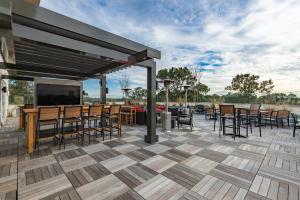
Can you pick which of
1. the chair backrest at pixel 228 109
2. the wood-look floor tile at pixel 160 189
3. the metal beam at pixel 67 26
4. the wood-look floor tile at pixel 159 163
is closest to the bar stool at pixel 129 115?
the metal beam at pixel 67 26

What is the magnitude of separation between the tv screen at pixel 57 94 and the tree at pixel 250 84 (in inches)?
612

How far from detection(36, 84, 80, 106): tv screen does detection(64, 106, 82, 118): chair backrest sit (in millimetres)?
2166

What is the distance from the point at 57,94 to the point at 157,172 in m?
5.07

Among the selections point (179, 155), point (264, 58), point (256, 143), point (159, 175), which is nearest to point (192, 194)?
point (159, 175)

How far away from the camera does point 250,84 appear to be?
49.6ft

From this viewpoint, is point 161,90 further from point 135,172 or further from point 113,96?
point 135,172

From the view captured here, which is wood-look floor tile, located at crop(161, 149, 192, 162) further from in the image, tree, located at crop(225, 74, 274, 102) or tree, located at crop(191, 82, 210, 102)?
tree, located at crop(225, 74, 274, 102)

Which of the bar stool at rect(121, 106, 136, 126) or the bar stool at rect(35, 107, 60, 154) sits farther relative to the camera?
the bar stool at rect(121, 106, 136, 126)

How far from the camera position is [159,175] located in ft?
8.00

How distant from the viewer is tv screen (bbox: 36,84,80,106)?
5.19 metres

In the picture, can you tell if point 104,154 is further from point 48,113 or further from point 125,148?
point 48,113

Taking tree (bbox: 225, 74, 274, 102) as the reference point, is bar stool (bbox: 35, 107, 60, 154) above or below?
below

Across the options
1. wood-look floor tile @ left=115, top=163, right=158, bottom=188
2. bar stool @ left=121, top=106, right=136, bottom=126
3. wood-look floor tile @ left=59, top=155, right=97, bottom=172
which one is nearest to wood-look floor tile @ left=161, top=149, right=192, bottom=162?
wood-look floor tile @ left=115, top=163, right=158, bottom=188

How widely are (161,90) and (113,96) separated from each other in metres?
8.88
